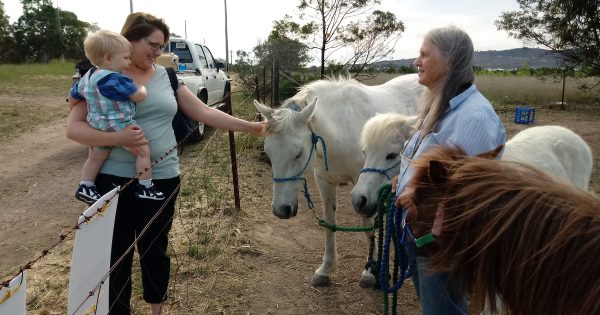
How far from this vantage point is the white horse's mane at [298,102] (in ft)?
9.56

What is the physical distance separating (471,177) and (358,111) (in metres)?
2.23

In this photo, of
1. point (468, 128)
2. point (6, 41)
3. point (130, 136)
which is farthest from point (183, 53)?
point (6, 41)

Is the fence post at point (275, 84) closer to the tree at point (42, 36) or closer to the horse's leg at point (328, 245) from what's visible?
the horse's leg at point (328, 245)

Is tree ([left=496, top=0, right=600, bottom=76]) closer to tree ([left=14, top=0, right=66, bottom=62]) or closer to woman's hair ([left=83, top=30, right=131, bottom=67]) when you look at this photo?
woman's hair ([left=83, top=30, right=131, bottom=67])

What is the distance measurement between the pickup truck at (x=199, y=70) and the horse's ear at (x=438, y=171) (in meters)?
6.62

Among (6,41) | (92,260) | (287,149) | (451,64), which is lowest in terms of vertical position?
(92,260)

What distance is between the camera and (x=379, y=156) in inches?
91.4

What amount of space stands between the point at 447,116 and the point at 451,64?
212 millimetres

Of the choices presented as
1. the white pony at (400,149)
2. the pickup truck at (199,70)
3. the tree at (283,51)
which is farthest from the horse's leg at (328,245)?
the tree at (283,51)

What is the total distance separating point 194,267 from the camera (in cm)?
364

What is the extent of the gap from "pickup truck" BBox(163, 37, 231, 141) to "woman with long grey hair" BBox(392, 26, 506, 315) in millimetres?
6154

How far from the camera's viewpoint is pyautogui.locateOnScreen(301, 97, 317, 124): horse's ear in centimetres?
295

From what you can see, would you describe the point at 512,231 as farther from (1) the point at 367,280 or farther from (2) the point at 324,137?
(1) the point at 367,280

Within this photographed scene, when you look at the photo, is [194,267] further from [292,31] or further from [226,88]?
[292,31]
